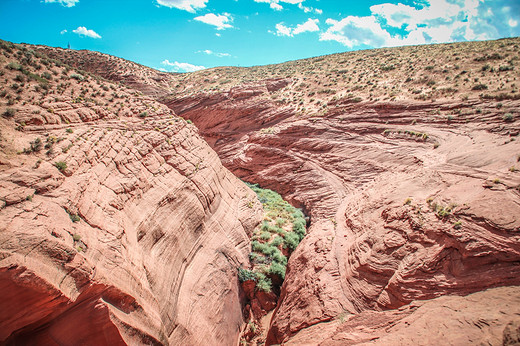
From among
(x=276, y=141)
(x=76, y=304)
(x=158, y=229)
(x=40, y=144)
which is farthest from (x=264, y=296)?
(x=276, y=141)

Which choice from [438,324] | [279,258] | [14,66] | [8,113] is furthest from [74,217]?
[279,258]

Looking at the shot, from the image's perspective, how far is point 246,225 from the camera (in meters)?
15.6

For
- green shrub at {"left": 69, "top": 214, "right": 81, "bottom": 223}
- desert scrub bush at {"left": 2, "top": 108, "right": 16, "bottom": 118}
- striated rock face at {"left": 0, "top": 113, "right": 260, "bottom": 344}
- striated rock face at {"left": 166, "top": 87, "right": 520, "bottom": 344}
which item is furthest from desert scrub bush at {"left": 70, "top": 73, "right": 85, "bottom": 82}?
striated rock face at {"left": 166, "top": 87, "right": 520, "bottom": 344}

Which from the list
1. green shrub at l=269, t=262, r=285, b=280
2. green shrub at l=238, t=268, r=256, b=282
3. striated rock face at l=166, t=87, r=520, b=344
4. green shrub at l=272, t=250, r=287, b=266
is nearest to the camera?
striated rock face at l=166, t=87, r=520, b=344

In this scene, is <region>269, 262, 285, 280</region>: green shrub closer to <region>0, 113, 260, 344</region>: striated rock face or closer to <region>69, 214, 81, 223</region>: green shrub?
<region>0, 113, 260, 344</region>: striated rock face

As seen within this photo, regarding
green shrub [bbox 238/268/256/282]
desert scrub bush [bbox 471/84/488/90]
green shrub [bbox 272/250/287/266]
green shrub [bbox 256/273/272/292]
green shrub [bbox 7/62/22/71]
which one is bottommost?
green shrub [bbox 256/273/272/292]

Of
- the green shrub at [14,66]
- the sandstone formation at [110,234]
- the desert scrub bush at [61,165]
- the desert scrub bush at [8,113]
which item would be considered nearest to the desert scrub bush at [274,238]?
the sandstone formation at [110,234]

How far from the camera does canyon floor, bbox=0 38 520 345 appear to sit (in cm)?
566

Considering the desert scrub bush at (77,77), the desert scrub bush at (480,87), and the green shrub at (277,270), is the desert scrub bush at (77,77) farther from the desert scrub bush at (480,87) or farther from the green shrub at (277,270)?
the desert scrub bush at (480,87)

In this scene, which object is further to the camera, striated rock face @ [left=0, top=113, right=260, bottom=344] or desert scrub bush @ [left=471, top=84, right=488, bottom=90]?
desert scrub bush @ [left=471, top=84, right=488, bottom=90]

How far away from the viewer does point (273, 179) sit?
24.1 meters

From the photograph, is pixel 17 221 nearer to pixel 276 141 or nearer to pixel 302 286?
pixel 302 286

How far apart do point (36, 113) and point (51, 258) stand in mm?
6152

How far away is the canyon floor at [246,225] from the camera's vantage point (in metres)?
5.66
